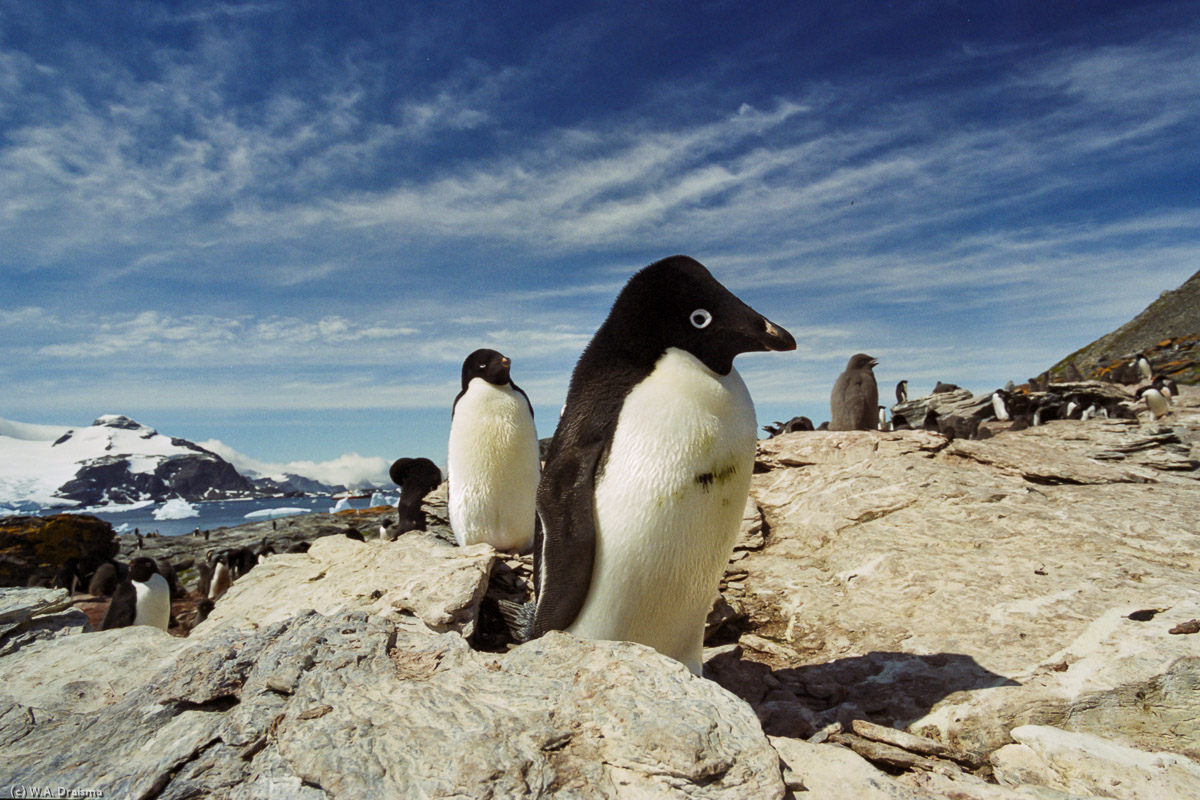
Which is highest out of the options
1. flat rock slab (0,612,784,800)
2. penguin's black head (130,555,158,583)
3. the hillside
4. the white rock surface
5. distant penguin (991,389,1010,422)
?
the hillside

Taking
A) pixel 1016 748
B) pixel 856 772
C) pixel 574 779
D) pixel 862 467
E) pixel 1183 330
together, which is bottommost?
pixel 1016 748

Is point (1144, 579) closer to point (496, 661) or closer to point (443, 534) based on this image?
point (496, 661)

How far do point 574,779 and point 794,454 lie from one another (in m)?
7.23

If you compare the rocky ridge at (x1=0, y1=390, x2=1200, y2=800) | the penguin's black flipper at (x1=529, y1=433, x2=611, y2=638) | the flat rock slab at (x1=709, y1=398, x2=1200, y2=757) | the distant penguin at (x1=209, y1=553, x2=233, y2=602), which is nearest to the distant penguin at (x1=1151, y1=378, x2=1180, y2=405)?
the flat rock slab at (x1=709, y1=398, x2=1200, y2=757)

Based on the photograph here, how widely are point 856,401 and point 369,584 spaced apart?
13076 mm

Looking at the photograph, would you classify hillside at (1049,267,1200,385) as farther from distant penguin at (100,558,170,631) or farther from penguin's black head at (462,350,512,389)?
distant penguin at (100,558,170,631)

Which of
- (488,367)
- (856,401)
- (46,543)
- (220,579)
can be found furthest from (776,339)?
(46,543)

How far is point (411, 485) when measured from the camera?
1166cm

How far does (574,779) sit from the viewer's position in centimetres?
219

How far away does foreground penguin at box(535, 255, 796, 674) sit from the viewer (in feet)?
12.1

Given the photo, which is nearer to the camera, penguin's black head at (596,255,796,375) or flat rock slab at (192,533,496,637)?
penguin's black head at (596,255,796,375)

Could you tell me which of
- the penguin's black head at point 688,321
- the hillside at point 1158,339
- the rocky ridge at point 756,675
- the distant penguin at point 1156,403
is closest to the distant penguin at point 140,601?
the rocky ridge at point 756,675

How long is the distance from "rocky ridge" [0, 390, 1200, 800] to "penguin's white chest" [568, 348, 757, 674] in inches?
31.6

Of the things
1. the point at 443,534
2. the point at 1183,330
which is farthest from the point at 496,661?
the point at 1183,330
